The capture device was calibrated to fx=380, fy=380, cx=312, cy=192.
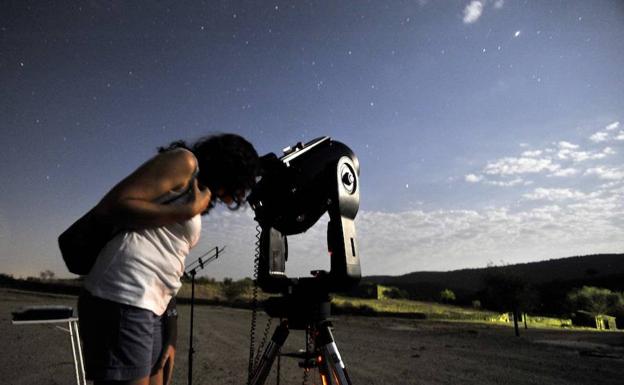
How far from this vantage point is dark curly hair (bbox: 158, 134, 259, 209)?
1.78 metres

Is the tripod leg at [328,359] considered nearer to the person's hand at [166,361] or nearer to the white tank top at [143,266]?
the person's hand at [166,361]

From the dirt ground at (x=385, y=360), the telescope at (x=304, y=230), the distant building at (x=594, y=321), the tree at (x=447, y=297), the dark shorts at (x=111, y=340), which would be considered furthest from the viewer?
the tree at (x=447, y=297)

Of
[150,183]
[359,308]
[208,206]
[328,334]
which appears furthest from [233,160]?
[359,308]

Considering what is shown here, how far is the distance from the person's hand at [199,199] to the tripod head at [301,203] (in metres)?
0.88

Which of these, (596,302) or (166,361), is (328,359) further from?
(596,302)

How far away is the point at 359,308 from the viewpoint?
20984 mm

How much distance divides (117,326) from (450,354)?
8.60m

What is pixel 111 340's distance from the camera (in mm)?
1387

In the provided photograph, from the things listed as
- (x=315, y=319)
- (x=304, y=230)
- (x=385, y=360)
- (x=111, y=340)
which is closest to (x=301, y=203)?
(x=304, y=230)

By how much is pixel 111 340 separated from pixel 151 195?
549mm

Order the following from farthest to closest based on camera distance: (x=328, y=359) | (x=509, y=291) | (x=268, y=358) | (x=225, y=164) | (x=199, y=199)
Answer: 1. (x=509, y=291)
2. (x=268, y=358)
3. (x=328, y=359)
4. (x=225, y=164)
5. (x=199, y=199)

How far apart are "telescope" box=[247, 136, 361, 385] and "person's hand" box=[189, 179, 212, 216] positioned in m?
0.72

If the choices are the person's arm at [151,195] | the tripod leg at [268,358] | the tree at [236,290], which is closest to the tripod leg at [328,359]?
the tripod leg at [268,358]

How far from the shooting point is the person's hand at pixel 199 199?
161 cm
